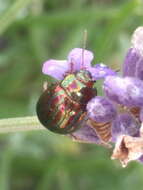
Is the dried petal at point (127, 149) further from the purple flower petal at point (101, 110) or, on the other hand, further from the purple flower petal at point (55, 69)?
the purple flower petal at point (55, 69)

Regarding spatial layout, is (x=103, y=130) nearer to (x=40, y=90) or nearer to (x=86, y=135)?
(x=86, y=135)

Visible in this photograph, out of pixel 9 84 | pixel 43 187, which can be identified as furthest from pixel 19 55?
pixel 43 187

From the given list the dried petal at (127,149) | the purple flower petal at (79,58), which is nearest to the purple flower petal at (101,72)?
the purple flower petal at (79,58)

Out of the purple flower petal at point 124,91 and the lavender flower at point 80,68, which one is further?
the lavender flower at point 80,68

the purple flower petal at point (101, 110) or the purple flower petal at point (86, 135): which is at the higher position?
the purple flower petal at point (101, 110)

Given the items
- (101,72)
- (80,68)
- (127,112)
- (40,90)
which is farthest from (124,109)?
(40,90)

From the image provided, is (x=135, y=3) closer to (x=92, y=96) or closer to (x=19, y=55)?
(x=19, y=55)
